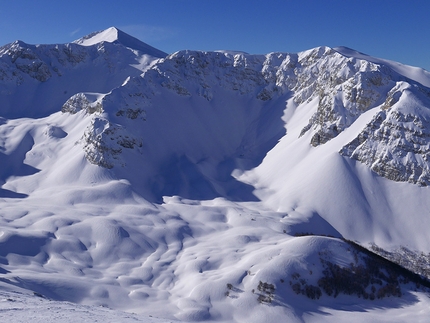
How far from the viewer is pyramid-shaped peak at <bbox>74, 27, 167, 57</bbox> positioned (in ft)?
461

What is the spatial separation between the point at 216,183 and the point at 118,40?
76866 millimetres

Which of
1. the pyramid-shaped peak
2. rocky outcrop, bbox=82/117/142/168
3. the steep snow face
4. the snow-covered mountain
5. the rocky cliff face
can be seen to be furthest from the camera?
the pyramid-shaped peak

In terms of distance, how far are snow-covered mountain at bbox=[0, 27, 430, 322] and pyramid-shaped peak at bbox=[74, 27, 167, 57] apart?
1047 centimetres

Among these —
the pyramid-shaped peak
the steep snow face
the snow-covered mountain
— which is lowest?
the snow-covered mountain

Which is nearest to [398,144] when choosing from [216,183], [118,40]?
[216,183]

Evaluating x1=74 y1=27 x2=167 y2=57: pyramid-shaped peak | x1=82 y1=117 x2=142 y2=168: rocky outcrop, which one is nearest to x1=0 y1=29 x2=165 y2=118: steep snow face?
x1=74 y1=27 x2=167 y2=57: pyramid-shaped peak

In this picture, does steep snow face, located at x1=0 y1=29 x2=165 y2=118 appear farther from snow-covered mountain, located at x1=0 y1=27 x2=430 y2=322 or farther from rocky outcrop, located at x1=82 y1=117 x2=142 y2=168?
rocky outcrop, located at x1=82 y1=117 x2=142 y2=168

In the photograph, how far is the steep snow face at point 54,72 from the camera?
370 feet

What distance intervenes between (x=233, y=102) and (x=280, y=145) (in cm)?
2232

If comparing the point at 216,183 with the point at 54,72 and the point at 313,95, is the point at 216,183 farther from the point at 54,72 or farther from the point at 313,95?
the point at 54,72

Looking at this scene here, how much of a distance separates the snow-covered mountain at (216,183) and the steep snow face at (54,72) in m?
0.44

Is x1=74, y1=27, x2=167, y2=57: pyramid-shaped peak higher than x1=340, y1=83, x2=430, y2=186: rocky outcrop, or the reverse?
x1=74, y1=27, x2=167, y2=57: pyramid-shaped peak

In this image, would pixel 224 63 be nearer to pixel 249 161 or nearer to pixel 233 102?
pixel 233 102

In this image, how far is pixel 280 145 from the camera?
91.8 meters
